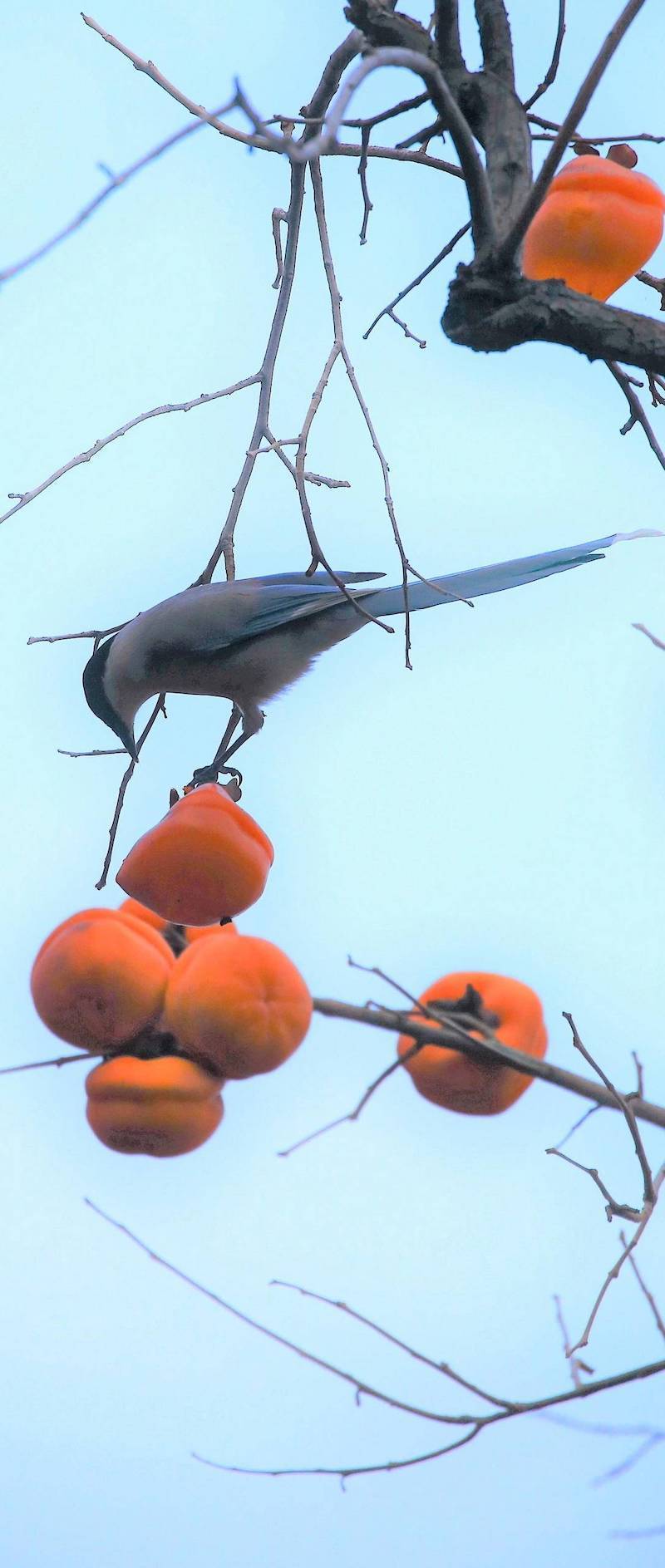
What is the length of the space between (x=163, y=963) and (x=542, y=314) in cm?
87

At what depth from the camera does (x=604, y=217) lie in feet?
5.96

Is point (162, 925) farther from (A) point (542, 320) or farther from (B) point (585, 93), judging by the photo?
(B) point (585, 93)

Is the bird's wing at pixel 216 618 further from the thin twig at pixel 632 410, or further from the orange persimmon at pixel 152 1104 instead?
the orange persimmon at pixel 152 1104

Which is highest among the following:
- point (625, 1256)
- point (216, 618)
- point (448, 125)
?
point (216, 618)

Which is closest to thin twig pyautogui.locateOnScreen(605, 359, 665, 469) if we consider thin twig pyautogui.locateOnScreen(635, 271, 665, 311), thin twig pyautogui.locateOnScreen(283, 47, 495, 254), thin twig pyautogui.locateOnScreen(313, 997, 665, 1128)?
thin twig pyautogui.locateOnScreen(635, 271, 665, 311)

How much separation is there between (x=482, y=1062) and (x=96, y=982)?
0.41 metres

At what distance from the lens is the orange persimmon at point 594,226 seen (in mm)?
1818

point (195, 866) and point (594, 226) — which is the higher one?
point (594, 226)

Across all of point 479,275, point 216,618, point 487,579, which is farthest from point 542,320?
point 216,618

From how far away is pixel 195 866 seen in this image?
68.4 inches

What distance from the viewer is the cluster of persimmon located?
1525mm

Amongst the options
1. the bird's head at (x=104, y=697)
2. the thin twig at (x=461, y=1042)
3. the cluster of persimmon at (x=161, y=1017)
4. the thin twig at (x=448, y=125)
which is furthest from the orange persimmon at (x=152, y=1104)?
the bird's head at (x=104, y=697)

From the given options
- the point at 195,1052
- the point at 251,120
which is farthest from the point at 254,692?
the point at 251,120

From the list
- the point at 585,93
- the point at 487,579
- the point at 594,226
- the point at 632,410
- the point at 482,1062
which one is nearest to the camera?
the point at 585,93
